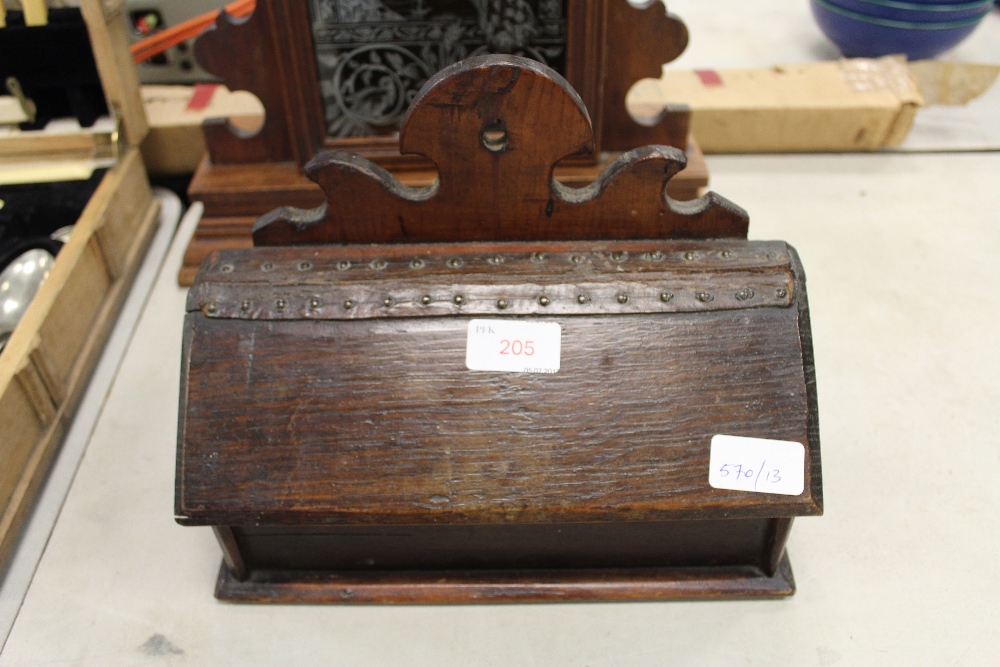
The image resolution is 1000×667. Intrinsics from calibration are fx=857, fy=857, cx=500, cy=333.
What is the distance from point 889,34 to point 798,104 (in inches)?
15.1

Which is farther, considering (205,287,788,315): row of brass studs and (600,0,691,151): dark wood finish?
(600,0,691,151): dark wood finish

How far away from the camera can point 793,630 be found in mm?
1069

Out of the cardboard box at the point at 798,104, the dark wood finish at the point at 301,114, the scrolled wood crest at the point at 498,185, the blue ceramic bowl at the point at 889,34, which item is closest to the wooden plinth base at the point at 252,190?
the dark wood finish at the point at 301,114

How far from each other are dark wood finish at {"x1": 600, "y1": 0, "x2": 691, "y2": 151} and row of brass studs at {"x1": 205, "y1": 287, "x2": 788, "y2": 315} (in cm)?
58

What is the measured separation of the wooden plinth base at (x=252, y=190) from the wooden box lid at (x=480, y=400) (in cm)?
55

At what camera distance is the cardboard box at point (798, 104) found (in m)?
1.83

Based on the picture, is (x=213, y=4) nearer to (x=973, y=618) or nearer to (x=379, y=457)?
(x=379, y=457)

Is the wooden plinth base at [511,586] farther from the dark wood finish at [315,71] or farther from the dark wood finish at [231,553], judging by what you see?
the dark wood finish at [315,71]

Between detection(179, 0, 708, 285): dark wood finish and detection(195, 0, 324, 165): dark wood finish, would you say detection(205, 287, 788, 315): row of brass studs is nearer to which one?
detection(179, 0, 708, 285): dark wood finish

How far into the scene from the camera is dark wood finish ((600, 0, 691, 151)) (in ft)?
4.54

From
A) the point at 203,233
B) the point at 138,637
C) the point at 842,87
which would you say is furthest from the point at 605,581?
the point at 842,87

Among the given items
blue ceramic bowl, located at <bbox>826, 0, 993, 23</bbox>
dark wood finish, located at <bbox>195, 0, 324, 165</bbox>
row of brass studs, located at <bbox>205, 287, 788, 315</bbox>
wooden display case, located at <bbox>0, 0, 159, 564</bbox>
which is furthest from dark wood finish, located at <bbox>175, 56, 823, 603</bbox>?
blue ceramic bowl, located at <bbox>826, 0, 993, 23</bbox>

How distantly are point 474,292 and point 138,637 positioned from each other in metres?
0.60

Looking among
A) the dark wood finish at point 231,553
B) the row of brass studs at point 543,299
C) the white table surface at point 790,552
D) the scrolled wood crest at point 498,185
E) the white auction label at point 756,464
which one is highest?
the scrolled wood crest at point 498,185
